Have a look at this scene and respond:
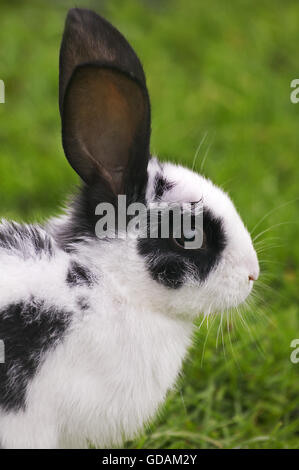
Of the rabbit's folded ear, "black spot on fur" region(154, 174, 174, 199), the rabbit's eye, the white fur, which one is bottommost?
the white fur

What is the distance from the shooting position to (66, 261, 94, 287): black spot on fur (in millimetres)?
2289

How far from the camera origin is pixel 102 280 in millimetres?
2344

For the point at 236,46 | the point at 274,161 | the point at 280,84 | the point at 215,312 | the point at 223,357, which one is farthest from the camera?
the point at 236,46

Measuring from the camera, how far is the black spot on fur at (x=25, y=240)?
7.58ft

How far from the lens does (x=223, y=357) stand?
10.9ft

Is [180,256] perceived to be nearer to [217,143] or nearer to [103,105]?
[103,105]

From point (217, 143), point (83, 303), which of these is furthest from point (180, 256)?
point (217, 143)

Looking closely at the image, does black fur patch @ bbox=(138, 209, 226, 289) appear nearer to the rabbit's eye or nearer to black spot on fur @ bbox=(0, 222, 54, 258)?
the rabbit's eye

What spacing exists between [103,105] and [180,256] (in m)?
0.55

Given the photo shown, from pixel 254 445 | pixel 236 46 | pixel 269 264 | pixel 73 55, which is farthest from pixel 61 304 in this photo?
pixel 236 46

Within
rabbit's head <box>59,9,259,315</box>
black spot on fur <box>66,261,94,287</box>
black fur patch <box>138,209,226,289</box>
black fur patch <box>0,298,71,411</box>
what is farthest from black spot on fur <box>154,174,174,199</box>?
black fur patch <box>0,298,71,411</box>

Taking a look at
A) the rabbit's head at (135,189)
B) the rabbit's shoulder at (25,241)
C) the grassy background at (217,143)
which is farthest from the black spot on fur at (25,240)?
the grassy background at (217,143)
